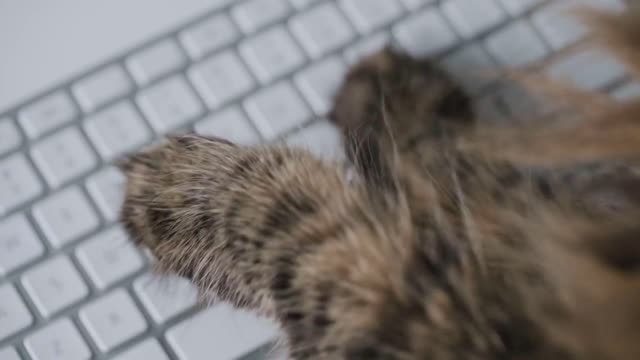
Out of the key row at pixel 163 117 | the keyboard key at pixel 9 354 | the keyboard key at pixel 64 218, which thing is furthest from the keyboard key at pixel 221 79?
the keyboard key at pixel 9 354

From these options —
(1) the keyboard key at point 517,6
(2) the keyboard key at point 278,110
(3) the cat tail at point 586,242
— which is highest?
(2) the keyboard key at point 278,110

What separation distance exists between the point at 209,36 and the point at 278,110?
0.25ft

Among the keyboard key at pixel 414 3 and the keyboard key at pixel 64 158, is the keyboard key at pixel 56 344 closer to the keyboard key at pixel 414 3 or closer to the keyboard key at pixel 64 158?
the keyboard key at pixel 64 158

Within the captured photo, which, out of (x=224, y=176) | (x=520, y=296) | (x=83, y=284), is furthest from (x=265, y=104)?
(x=520, y=296)

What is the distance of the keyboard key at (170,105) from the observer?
617 mm

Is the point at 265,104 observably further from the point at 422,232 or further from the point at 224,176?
the point at 422,232

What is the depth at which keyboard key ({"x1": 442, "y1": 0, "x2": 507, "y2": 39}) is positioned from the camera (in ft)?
2.07

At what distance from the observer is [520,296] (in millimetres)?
384

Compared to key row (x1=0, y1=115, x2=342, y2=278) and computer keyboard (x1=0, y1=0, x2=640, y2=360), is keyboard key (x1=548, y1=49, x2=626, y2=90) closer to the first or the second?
computer keyboard (x1=0, y1=0, x2=640, y2=360)

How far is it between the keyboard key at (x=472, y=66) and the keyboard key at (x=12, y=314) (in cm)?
35

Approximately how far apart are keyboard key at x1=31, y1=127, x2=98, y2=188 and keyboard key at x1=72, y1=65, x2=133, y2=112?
0.09ft

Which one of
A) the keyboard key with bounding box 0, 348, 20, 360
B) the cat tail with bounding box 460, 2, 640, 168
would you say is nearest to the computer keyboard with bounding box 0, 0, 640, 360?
the keyboard key with bounding box 0, 348, 20, 360

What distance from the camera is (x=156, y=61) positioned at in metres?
0.63

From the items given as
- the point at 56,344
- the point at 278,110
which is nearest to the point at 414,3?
the point at 278,110
